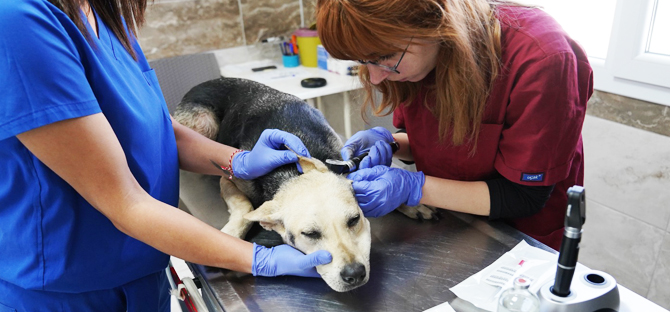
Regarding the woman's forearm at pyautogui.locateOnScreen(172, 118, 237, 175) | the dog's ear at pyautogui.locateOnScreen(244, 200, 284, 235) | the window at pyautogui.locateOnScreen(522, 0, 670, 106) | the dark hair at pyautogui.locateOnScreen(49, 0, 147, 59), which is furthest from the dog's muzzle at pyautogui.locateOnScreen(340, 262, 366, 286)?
the window at pyautogui.locateOnScreen(522, 0, 670, 106)

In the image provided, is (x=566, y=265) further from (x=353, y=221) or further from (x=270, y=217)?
(x=270, y=217)

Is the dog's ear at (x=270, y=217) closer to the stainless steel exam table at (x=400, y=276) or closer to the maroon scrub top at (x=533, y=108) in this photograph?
the stainless steel exam table at (x=400, y=276)

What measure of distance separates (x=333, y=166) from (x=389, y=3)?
59 centimetres

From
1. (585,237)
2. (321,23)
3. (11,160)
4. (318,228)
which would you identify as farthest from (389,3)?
(585,237)

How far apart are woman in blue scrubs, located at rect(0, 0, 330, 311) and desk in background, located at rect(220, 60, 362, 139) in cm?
172

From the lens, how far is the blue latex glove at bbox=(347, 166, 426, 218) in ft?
4.33

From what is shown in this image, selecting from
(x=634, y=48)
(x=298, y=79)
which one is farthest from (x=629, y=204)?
(x=298, y=79)

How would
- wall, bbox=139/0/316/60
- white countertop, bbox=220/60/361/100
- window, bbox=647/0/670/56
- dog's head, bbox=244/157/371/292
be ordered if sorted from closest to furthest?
dog's head, bbox=244/157/371/292
window, bbox=647/0/670/56
white countertop, bbox=220/60/361/100
wall, bbox=139/0/316/60

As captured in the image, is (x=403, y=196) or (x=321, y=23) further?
(x=403, y=196)

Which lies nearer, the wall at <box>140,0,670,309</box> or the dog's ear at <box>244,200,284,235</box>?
the dog's ear at <box>244,200,284,235</box>

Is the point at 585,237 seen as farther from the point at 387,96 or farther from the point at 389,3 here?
the point at 389,3

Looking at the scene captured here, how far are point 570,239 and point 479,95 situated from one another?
1.79 ft

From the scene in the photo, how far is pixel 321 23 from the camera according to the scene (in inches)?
46.3

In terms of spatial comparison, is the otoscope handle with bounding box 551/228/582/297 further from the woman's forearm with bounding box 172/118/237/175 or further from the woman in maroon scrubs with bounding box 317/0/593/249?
the woman's forearm with bounding box 172/118/237/175
